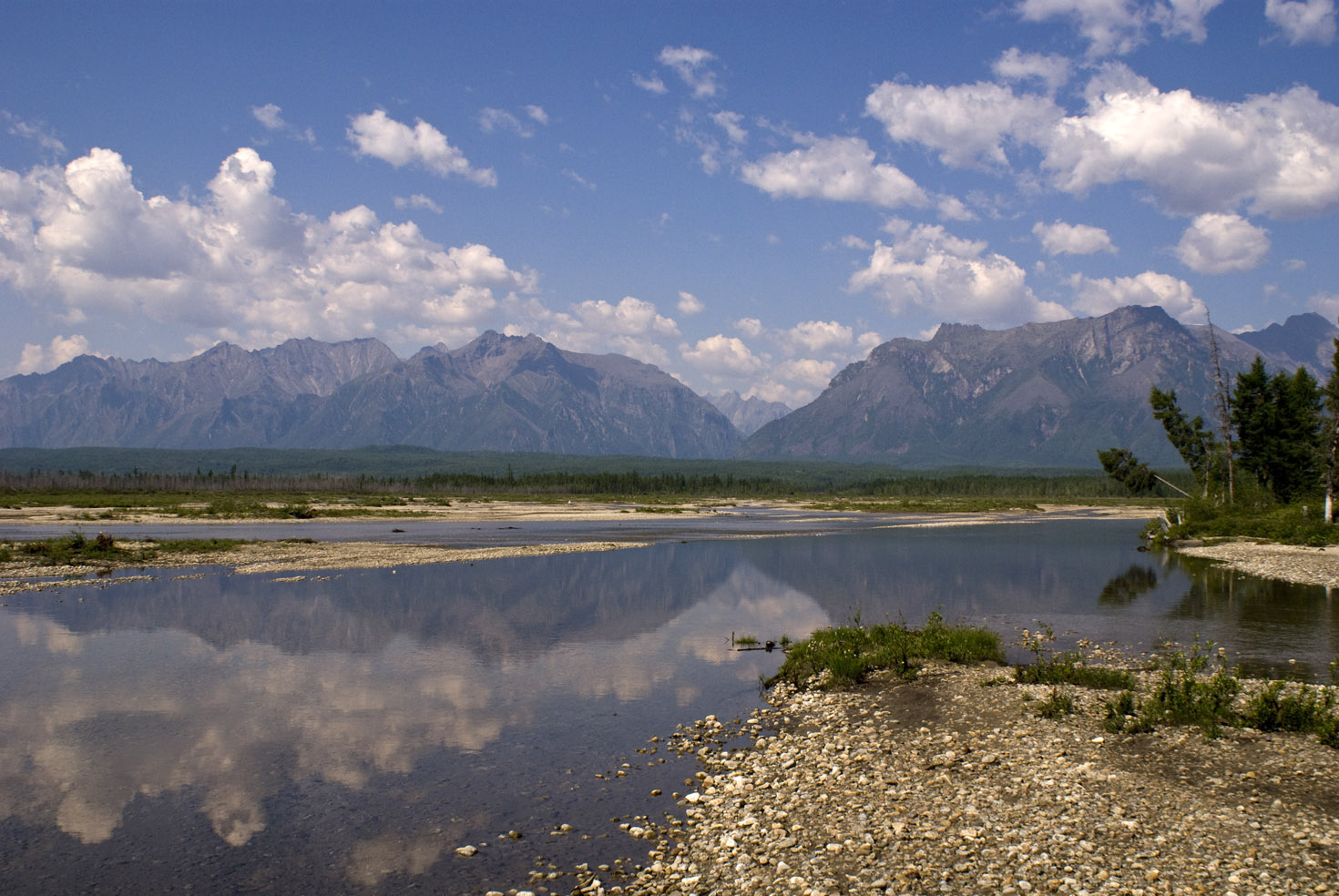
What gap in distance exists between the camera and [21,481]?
186 metres

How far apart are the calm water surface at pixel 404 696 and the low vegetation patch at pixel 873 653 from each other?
156 centimetres

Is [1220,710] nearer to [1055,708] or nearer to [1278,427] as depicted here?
[1055,708]

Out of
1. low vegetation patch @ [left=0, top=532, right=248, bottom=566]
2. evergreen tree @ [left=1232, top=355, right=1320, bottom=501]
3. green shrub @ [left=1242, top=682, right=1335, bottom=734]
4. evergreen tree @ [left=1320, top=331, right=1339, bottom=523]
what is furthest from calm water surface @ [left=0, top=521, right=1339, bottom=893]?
evergreen tree @ [left=1232, top=355, right=1320, bottom=501]

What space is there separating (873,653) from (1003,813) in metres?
11.6

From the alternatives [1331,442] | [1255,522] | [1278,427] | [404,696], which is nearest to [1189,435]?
[1278,427]

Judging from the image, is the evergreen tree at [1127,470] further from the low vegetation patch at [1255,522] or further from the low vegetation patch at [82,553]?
the low vegetation patch at [82,553]

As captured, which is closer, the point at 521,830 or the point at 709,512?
the point at 521,830

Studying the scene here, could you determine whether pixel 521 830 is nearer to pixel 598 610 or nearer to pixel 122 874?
pixel 122 874

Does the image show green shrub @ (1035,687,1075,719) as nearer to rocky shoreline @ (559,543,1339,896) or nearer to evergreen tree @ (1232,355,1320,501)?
rocky shoreline @ (559,543,1339,896)

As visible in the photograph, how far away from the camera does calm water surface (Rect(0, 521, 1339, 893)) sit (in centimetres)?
1349

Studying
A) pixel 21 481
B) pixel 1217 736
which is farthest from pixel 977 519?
pixel 21 481

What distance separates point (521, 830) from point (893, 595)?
30355 millimetres

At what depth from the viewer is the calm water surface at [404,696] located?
13.5 m

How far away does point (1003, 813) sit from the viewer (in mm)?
12953
